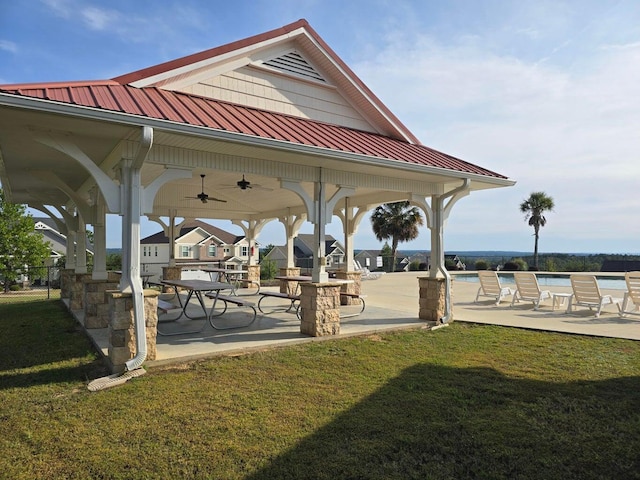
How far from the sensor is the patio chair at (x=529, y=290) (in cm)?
1048

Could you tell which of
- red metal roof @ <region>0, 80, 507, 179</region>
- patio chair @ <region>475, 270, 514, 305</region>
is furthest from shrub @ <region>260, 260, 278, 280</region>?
red metal roof @ <region>0, 80, 507, 179</region>

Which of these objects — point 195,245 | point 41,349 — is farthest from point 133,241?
point 195,245

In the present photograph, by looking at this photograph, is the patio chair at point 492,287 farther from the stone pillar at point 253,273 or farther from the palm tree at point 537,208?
the palm tree at point 537,208

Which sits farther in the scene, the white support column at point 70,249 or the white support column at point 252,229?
the white support column at point 252,229

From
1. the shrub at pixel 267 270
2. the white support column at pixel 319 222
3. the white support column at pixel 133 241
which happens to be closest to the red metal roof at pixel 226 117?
the white support column at pixel 133 241

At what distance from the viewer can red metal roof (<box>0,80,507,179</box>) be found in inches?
189

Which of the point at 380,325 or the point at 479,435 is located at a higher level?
the point at 380,325

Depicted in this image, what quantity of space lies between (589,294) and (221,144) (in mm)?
8764

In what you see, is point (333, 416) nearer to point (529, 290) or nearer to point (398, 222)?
point (529, 290)

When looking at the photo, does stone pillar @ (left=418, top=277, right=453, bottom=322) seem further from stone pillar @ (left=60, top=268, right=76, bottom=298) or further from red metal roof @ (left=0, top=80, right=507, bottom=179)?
stone pillar @ (left=60, top=268, right=76, bottom=298)

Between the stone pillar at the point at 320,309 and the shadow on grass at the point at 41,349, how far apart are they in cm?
311

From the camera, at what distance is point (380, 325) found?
26.3ft

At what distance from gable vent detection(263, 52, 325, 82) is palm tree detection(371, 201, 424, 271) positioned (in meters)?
26.8

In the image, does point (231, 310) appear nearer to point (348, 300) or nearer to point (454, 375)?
point (348, 300)
